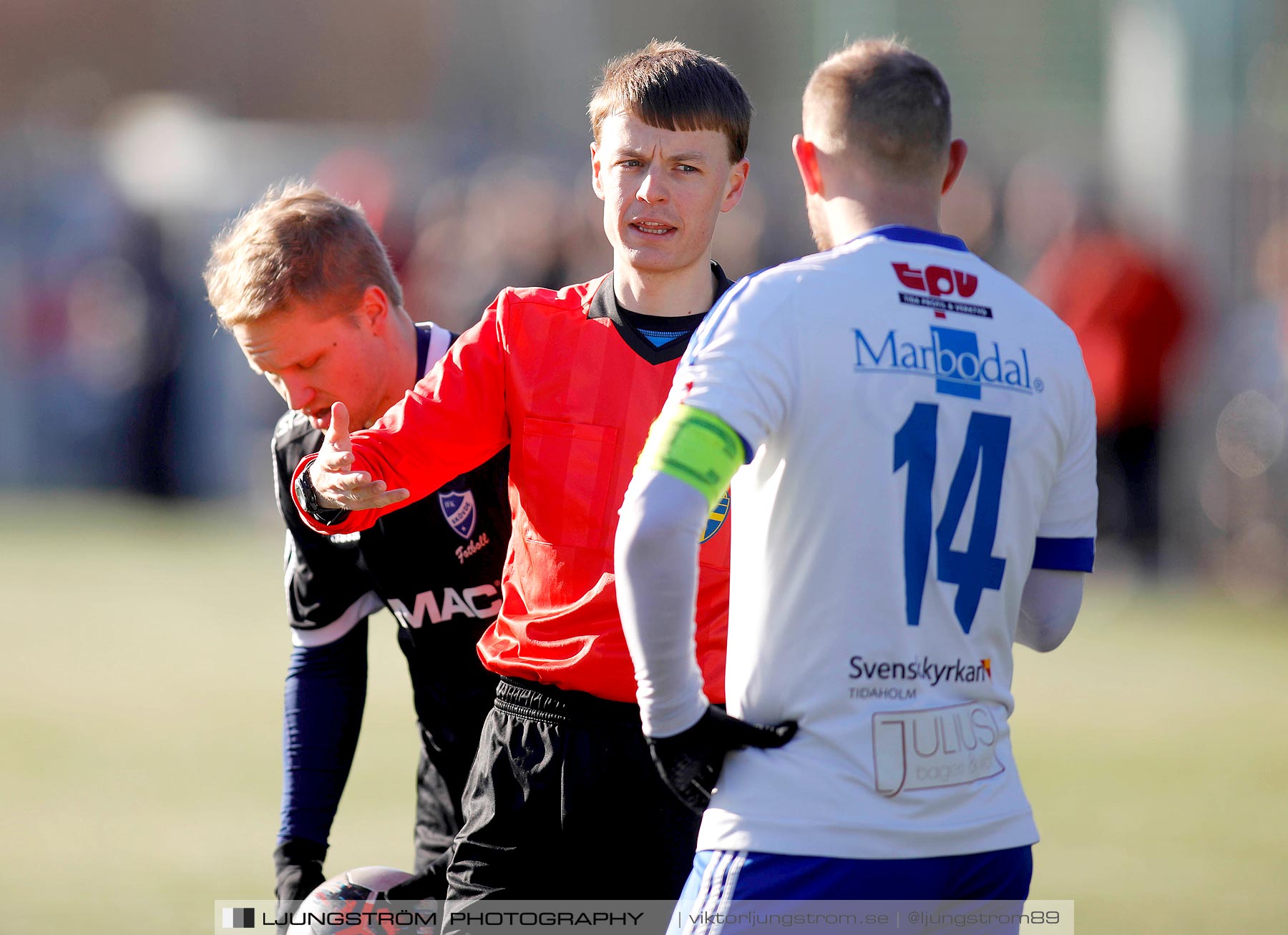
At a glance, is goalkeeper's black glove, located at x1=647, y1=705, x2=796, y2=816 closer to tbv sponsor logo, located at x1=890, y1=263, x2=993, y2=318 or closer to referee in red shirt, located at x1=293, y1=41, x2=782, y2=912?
referee in red shirt, located at x1=293, y1=41, x2=782, y2=912

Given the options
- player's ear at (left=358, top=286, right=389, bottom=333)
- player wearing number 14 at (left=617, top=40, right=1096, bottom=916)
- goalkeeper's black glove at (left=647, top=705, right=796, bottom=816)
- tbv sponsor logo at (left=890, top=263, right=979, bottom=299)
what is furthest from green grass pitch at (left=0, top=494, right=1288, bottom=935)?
tbv sponsor logo at (left=890, top=263, right=979, bottom=299)

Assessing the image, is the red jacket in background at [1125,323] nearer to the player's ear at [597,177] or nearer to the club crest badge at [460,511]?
the club crest badge at [460,511]

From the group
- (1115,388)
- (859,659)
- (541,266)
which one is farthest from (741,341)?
(541,266)

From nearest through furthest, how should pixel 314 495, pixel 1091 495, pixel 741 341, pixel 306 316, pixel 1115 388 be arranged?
pixel 741 341 → pixel 1091 495 → pixel 314 495 → pixel 306 316 → pixel 1115 388

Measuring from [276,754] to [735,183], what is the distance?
5.47 m

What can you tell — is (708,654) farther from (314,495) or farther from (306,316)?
(306,316)

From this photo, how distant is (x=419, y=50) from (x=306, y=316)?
2536 cm

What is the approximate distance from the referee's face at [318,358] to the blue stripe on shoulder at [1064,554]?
1.57m

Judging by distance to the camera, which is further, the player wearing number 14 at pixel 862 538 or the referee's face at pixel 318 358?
the referee's face at pixel 318 358

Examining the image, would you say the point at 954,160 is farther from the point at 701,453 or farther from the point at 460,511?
the point at 460,511

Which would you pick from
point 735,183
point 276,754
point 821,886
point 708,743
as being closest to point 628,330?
point 735,183

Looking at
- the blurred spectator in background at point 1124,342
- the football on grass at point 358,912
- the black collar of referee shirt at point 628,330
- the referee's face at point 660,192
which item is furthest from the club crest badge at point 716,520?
the blurred spectator in background at point 1124,342

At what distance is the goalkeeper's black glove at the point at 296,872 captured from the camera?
155 inches

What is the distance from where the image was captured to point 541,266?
13.4 meters
